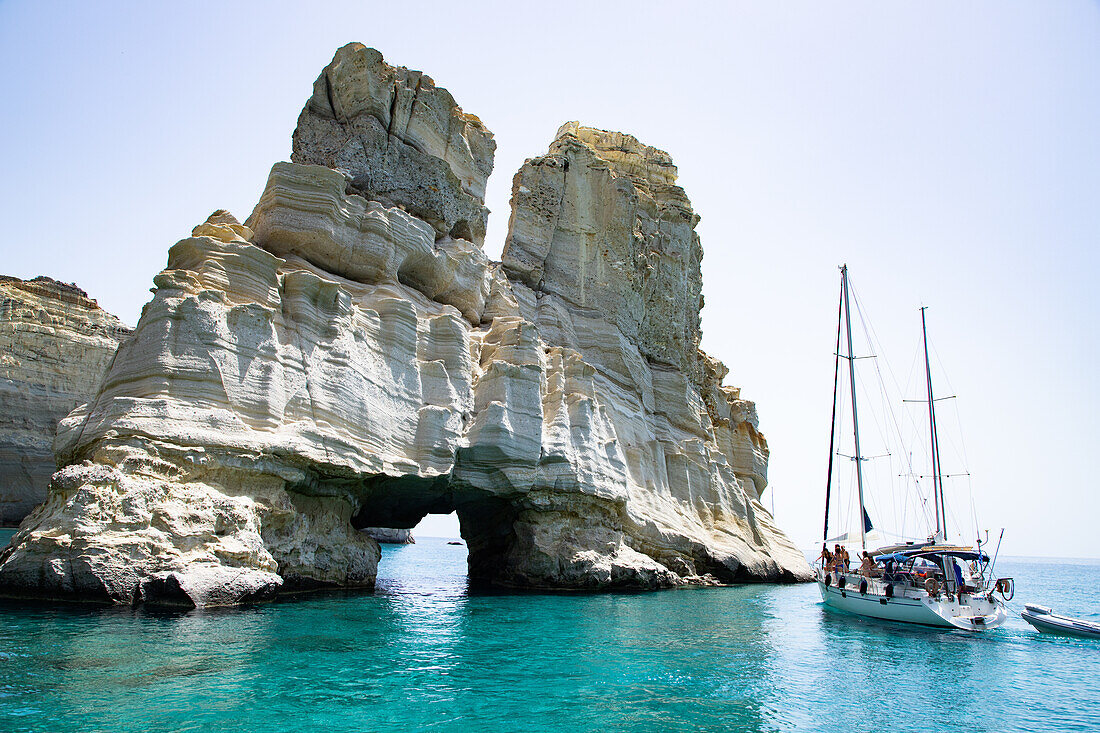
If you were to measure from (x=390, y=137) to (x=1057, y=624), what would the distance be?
28792mm

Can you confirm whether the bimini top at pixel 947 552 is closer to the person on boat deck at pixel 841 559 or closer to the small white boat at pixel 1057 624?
the small white boat at pixel 1057 624

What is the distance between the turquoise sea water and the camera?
380 inches

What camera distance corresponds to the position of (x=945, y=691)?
534 inches

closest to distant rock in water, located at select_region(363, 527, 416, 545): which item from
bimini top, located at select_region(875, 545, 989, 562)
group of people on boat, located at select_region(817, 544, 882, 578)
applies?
group of people on boat, located at select_region(817, 544, 882, 578)

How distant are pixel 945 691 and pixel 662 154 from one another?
39.5 metres

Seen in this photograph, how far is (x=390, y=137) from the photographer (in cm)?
2800

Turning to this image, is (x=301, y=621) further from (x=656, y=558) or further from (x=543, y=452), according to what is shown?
(x=656, y=558)

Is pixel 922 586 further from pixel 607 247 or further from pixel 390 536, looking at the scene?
pixel 390 536

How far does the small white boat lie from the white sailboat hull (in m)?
1.28

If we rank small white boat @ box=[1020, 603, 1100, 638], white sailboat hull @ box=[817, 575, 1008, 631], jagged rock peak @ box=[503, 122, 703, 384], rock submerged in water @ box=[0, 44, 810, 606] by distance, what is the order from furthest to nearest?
jagged rock peak @ box=[503, 122, 703, 384] → small white boat @ box=[1020, 603, 1100, 638] → white sailboat hull @ box=[817, 575, 1008, 631] → rock submerged in water @ box=[0, 44, 810, 606]

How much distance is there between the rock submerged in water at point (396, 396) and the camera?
53.9 feet

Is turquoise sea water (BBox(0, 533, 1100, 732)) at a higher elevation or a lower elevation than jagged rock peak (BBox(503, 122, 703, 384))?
lower

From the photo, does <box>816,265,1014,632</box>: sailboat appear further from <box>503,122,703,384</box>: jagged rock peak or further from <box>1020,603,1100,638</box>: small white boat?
<box>503,122,703,384</box>: jagged rock peak

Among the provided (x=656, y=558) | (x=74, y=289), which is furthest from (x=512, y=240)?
(x=74, y=289)
